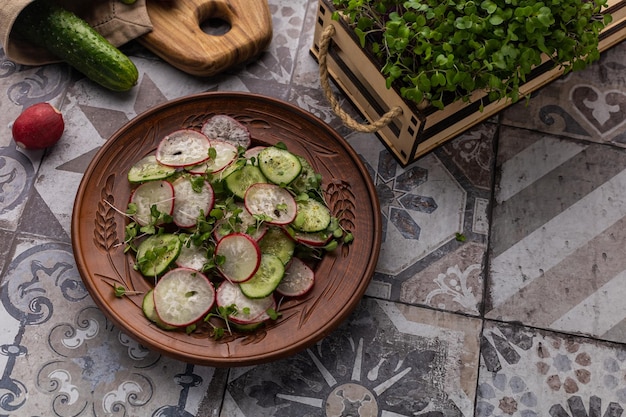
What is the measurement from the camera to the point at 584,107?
7.71 ft

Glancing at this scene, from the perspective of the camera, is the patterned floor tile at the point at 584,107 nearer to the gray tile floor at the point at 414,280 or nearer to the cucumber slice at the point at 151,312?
the gray tile floor at the point at 414,280

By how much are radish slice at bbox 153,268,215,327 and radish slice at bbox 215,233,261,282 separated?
0.20 feet

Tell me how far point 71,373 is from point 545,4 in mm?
1554

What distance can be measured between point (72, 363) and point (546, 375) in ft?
4.22

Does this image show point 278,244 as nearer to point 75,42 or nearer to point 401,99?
point 401,99

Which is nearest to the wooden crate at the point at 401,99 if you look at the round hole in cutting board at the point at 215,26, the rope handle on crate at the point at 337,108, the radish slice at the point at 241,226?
the rope handle on crate at the point at 337,108

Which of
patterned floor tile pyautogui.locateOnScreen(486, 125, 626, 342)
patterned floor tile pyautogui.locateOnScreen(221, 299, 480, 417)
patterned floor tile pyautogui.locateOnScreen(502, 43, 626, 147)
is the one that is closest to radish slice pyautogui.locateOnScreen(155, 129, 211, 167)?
patterned floor tile pyautogui.locateOnScreen(221, 299, 480, 417)

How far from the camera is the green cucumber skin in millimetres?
2125

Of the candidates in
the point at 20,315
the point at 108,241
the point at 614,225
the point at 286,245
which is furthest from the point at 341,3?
the point at 20,315

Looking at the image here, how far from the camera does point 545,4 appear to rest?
1.80 metres

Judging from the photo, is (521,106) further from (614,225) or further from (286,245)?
(286,245)

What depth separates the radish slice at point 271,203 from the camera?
1812 mm

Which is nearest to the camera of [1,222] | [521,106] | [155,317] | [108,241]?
[155,317]

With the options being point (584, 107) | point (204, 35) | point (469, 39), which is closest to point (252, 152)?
point (204, 35)
